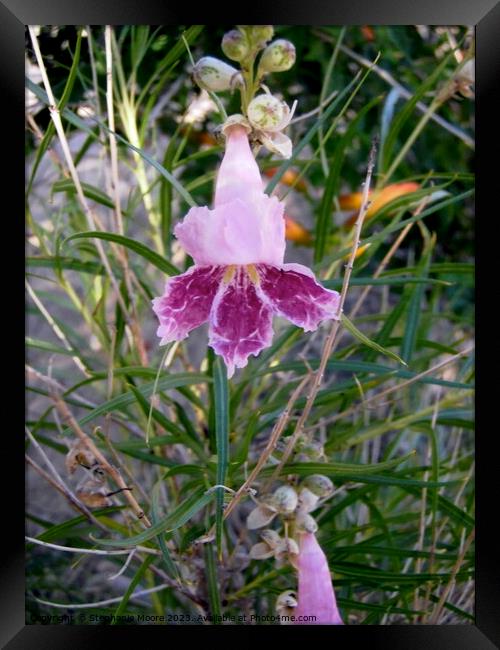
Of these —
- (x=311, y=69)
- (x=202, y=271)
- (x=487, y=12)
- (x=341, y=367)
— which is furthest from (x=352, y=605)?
(x=311, y=69)

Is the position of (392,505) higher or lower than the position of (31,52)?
lower

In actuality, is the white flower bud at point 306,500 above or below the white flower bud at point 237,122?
below

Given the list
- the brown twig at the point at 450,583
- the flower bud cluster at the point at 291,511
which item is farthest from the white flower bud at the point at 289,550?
the brown twig at the point at 450,583

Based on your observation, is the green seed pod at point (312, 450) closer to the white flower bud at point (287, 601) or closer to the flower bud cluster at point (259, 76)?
the white flower bud at point (287, 601)

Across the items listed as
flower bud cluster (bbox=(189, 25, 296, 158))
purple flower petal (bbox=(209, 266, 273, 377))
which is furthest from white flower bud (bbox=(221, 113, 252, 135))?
purple flower petal (bbox=(209, 266, 273, 377))

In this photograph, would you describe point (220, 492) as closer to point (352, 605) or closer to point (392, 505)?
point (352, 605)

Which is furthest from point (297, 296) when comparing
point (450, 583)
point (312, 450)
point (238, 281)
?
point (450, 583)
